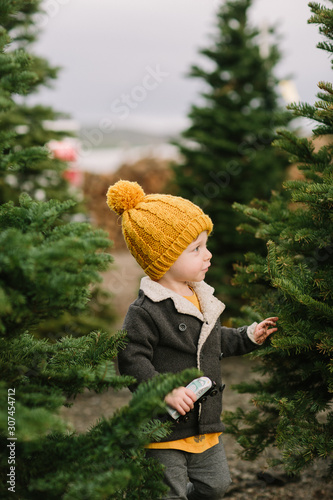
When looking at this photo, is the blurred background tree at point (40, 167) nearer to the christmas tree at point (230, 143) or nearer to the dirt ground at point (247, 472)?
the dirt ground at point (247, 472)

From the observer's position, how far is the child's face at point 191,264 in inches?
90.1

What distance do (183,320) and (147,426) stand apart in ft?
1.68

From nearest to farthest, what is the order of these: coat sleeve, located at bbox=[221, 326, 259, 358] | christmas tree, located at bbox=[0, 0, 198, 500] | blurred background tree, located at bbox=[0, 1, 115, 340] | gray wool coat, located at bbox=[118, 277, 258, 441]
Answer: christmas tree, located at bbox=[0, 0, 198, 500] < gray wool coat, located at bbox=[118, 277, 258, 441] < coat sleeve, located at bbox=[221, 326, 259, 358] < blurred background tree, located at bbox=[0, 1, 115, 340]

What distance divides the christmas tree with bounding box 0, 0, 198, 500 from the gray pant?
0.87 feet

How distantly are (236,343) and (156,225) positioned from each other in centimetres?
71

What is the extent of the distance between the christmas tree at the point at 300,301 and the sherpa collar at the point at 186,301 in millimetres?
288

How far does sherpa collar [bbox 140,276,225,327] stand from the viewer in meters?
2.22

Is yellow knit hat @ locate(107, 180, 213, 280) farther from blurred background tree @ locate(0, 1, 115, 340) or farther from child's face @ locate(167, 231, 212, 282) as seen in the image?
blurred background tree @ locate(0, 1, 115, 340)

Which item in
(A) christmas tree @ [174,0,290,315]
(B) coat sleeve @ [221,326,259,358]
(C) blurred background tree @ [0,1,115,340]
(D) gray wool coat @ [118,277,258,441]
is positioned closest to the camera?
→ (D) gray wool coat @ [118,277,258,441]

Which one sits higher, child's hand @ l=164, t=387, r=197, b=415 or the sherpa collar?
the sherpa collar

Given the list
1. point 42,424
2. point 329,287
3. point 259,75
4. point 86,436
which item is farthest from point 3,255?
point 259,75

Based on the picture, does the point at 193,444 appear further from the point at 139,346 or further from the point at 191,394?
the point at 139,346

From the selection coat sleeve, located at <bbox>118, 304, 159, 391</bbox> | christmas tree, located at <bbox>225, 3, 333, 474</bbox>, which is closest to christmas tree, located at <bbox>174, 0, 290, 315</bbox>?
christmas tree, located at <bbox>225, 3, 333, 474</bbox>

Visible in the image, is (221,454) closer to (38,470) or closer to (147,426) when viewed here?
(147,426)
